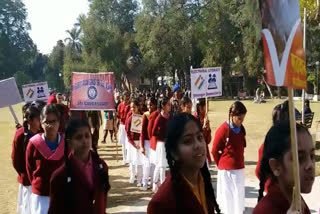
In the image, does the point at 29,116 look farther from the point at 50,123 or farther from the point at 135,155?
the point at 135,155

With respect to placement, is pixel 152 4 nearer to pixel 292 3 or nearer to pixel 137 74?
pixel 137 74

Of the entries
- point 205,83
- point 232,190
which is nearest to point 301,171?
point 232,190

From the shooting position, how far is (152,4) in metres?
43.1

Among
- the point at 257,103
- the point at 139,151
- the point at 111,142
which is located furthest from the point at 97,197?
the point at 257,103

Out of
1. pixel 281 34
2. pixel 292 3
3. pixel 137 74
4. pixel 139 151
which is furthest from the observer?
pixel 137 74

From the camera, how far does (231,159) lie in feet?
16.8

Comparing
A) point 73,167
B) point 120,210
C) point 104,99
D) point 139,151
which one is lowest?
point 120,210

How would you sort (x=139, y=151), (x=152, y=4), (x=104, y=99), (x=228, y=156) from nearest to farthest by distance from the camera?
1. (x=228, y=156)
2. (x=104, y=99)
3. (x=139, y=151)
4. (x=152, y=4)

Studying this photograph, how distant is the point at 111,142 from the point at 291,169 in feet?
40.8

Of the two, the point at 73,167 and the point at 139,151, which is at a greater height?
the point at 73,167

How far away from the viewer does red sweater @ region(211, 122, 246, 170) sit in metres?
5.05

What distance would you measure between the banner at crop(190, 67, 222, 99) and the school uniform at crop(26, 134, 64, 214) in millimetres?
4509

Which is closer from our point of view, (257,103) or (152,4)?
(257,103)

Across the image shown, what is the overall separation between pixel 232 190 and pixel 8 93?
3.44 m
